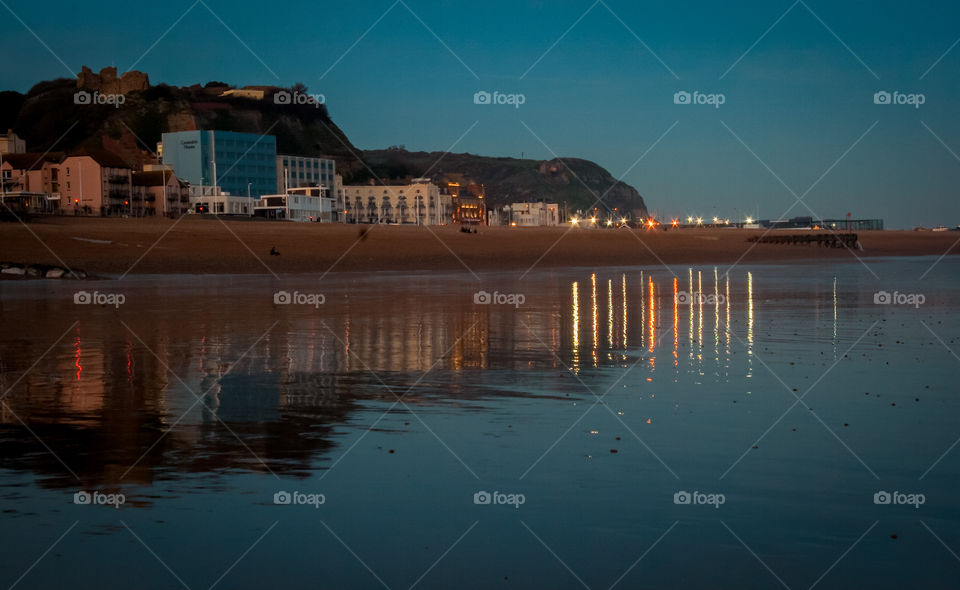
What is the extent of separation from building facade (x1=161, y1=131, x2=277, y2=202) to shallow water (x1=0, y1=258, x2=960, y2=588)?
153m

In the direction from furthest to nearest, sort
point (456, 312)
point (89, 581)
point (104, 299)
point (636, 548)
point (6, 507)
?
point (104, 299) → point (456, 312) → point (6, 507) → point (636, 548) → point (89, 581)

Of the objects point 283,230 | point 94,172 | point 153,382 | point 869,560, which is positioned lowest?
point 869,560

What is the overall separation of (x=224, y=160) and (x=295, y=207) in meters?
39.4

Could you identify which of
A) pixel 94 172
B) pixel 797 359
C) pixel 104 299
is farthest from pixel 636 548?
pixel 94 172

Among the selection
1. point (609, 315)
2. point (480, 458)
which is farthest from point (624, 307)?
point (480, 458)

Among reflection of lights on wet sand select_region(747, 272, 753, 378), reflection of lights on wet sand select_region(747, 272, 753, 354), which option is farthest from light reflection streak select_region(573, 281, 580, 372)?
reflection of lights on wet sand select_region(747, 272, 753, 354)

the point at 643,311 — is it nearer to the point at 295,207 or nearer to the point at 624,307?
the point at 624,307

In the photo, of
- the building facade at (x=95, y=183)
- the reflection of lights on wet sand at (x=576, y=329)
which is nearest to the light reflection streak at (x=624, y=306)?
the reflection of lights on wet sand at (x=576, y=329)

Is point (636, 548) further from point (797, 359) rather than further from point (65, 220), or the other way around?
point (65, 220)

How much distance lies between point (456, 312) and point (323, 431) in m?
19.2

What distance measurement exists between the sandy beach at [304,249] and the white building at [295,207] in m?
38.4

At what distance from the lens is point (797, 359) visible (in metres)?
20.0

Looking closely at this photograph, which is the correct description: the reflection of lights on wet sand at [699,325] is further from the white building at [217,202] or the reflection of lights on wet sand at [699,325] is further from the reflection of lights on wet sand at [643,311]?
the white building at [217,202]

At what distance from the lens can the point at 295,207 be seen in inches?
5861
